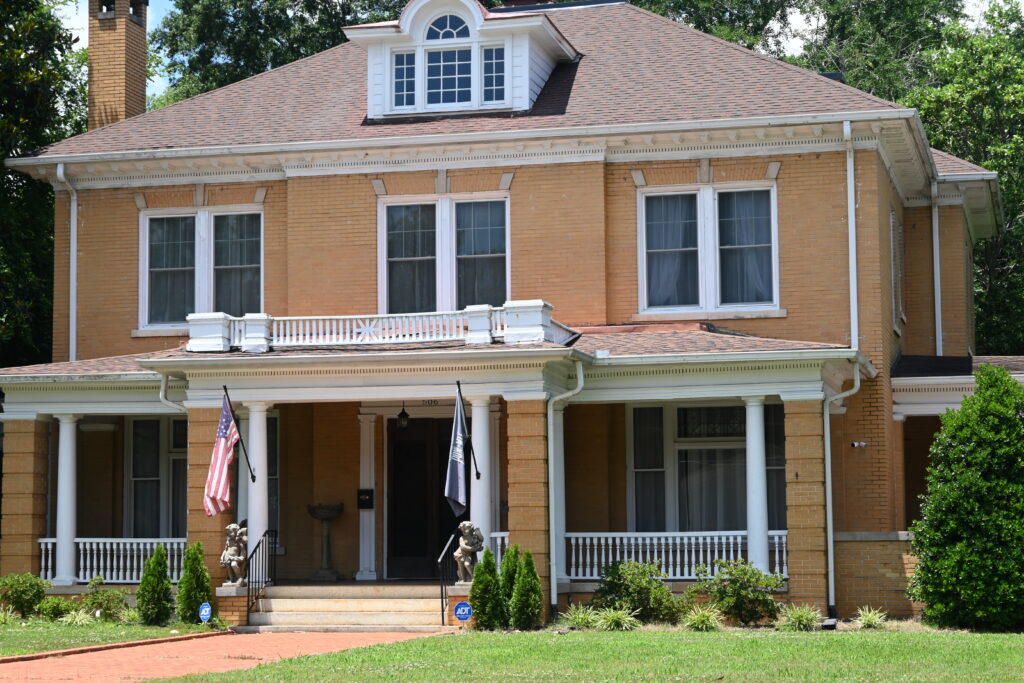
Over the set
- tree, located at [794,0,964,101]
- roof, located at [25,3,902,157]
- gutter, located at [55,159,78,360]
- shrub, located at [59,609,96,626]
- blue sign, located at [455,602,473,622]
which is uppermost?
tree, located at [794,0,964,101]

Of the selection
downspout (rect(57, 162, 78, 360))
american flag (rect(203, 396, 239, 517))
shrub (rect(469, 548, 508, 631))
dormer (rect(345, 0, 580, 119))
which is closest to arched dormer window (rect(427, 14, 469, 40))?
dormer (rect(345, 0, 580, 119))

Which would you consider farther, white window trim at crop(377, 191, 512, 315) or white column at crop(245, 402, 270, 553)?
white window trim at crop(377, 191, 512, 315)

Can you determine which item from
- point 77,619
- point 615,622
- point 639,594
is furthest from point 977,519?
point 77,619

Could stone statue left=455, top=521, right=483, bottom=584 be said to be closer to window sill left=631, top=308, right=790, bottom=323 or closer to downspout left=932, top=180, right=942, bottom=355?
window sill left=631, top=308, right=790, bottom=323

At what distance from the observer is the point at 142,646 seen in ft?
64.5

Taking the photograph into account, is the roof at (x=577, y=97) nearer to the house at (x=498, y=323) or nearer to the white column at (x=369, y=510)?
the house at (x=498, y=323)

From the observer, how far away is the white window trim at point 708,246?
2511 centimetres

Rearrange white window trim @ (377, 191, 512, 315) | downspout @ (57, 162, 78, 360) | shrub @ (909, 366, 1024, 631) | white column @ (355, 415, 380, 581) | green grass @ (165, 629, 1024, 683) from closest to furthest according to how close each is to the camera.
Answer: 1. green grass @ (165, 629, 1024, 683)
2. shrub @ (909, 366, 1024, 631)
3. white column @ (355, 415, 380, 581)
4. white window trim @ (377, 191, 512, 315)
5. downspout @ (57, 162, 78, 360)

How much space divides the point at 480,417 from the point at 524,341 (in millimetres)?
1338

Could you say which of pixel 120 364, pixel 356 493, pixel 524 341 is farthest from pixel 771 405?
pixel 120 364

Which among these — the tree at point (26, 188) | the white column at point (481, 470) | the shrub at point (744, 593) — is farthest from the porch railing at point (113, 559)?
the shrub at point (744, 593)

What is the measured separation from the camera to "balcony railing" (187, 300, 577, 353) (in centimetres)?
2289

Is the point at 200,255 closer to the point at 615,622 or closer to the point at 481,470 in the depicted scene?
the point at 481,470

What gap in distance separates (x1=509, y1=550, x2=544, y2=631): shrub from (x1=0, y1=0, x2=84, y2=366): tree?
41.8 feet
